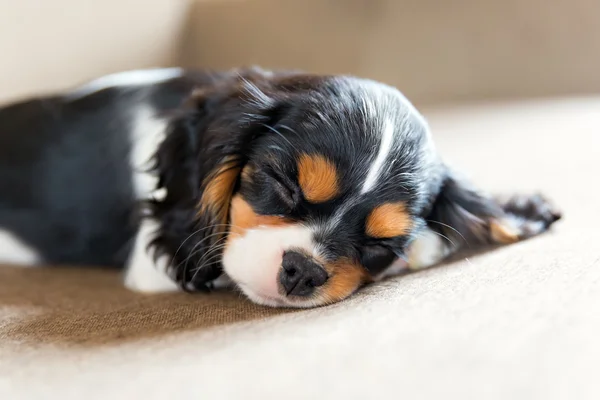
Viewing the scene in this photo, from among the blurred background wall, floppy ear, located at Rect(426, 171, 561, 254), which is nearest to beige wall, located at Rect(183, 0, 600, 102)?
the blurred background wall

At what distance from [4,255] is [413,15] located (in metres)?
2.20

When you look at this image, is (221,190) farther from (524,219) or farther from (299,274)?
(524,219)

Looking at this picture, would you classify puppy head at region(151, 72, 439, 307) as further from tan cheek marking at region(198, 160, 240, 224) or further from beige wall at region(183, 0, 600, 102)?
beige wall at region(183, 0, 600, 102)

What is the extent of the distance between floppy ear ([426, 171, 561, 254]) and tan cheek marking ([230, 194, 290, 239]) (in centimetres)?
45

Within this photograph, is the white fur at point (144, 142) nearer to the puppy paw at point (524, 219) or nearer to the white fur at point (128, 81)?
the white fur at point (128, 81)

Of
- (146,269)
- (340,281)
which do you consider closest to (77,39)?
(146,269)

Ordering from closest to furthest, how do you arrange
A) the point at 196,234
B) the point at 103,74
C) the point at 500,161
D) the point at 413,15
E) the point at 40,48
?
the point at 196,234
the point at 500,161
the point at 40,48
the point at 103,74
the point at 413,15

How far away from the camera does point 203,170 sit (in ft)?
5.38

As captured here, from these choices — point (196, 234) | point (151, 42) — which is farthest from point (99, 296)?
point (151, 42)

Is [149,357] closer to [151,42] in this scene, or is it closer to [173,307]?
[173,307]

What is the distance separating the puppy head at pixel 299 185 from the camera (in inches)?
56.3

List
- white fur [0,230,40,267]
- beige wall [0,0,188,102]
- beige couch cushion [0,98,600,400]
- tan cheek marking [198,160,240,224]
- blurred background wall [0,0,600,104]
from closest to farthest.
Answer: beige couch cushion [0,98,600,400] < tan cheek marking [198,160,240,224] < white fur [0,230,40,267] < beige wall [0,0,188,102] < blurred background wall [0,0,600,104]

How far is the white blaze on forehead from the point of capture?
1461mm

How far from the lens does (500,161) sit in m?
2.54
